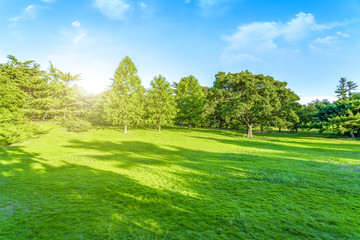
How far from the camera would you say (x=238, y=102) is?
33.1 meters

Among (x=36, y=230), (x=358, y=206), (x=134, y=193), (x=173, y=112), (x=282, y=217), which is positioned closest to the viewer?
(x=36, y=230)

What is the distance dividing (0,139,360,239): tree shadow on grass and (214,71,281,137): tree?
2377cm

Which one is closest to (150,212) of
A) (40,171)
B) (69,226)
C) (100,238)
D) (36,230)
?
(100,238)

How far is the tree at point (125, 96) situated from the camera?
34375mm

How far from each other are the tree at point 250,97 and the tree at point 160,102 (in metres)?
12.6

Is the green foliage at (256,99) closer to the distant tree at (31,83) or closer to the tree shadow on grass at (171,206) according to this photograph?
the tree shadow on grass at (171,206)

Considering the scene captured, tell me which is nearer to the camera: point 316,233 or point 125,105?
point 316,233

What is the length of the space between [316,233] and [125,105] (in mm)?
34905

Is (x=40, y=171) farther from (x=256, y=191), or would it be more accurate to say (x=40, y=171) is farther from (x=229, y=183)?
(x=256, y=191)

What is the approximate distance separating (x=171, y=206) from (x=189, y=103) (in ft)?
132

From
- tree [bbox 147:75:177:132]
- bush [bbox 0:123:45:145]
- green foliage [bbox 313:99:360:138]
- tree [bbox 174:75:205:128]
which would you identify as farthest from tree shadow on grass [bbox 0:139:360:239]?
tree [bbox 174:75:205:128]

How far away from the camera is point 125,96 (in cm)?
3556

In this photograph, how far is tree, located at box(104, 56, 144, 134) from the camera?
113ft

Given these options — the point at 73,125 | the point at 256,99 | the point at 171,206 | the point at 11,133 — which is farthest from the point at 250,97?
the point at 11,133
